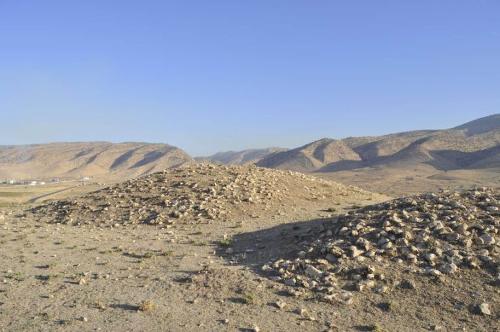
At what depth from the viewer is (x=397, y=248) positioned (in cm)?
1166

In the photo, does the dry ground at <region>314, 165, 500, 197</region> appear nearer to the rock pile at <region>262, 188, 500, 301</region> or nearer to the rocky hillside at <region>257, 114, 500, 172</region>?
the rocky hillside at <region>257, 114, 500, 172</region>

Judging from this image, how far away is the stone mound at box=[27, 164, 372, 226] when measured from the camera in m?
19.7

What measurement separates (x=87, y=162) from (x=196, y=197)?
16642 centimetres

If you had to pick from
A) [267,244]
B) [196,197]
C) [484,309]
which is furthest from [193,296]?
[196,197]

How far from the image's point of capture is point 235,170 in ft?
83.9

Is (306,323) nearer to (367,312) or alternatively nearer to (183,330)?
(367,312)

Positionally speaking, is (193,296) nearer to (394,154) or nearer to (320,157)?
(394,154)

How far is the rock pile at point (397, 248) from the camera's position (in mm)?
10531

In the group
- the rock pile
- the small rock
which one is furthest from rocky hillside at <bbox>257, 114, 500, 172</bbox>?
the small rock

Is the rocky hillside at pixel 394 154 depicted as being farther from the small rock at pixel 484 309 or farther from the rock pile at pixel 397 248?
the small rock at pixel 484 309

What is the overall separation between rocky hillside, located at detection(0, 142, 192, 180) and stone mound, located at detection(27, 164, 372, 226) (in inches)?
4986

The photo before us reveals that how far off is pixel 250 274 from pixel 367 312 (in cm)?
302

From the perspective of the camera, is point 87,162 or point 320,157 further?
point 87,162

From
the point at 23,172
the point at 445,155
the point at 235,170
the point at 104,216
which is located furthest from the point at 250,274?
the point at 23,172
